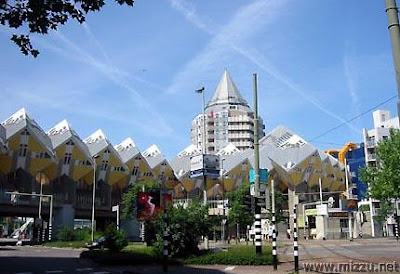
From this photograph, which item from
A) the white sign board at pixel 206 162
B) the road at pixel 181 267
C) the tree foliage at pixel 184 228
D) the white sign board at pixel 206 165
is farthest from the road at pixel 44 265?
the white sign board at pixel 206 162

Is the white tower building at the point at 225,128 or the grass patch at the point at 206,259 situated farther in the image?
the white tower building at the point at 225,128

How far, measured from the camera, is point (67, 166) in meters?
75.4

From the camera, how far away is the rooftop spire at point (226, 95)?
543ft

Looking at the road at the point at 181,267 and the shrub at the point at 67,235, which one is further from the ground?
the shrub at the point at 67,235

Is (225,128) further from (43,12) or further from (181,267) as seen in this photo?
(43,12)

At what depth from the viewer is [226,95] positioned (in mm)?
166875

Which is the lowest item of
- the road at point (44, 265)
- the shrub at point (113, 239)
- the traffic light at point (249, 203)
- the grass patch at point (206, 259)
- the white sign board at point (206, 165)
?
the road at point (44, 265)

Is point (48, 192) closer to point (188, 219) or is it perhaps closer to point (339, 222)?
point (339, 222)

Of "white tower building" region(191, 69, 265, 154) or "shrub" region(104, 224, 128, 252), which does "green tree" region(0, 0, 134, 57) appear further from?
"white tower building" region(191, 69, 265, 154)

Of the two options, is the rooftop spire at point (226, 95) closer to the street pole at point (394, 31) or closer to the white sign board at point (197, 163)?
the white sign board at point (197, 163)

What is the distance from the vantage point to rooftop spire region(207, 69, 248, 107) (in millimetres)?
165550

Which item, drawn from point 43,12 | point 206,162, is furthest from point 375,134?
point 43,12

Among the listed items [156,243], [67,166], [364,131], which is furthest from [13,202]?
[364,131]

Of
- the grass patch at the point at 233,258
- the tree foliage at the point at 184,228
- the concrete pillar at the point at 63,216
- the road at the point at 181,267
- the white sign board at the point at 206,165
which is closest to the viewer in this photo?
the road at the point at 181,267
